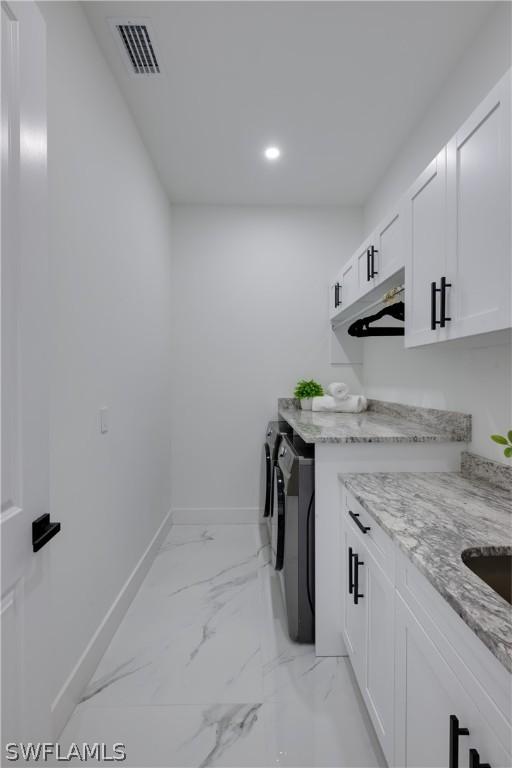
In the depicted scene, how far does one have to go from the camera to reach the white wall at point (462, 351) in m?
1.54

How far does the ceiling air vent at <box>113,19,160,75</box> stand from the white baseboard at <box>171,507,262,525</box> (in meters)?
2.92

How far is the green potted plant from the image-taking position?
313 centimetres

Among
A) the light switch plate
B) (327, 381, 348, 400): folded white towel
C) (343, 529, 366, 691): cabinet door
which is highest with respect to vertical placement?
(327, 381, 348, 400): folded white towel

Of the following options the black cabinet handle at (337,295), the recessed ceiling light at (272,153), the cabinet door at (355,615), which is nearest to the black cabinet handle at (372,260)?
the black cabinet handle at (337,295)

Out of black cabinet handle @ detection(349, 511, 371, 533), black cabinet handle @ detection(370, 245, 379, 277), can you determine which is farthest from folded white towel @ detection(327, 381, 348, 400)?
black cabinet handle @ detection(349, 511, 371, 533)

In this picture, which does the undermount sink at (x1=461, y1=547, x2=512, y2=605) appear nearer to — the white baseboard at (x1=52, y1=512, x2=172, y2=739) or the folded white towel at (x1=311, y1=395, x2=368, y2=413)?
the white baseboard at (x1=52, y1=512, x2=172, y2=739)

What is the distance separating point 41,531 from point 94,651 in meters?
1.10

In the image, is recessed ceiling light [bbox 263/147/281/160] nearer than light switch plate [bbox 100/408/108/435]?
No

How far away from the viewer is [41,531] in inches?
34.0

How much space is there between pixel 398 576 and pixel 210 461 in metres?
2.43

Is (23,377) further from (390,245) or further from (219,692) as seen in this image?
(390,245)

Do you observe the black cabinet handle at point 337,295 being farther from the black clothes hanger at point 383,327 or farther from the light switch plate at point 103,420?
the light switch plate at point 103,420

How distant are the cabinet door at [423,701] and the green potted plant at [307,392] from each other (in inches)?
84.1

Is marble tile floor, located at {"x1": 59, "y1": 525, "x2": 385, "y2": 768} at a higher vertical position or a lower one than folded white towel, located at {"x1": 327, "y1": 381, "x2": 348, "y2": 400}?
lower
